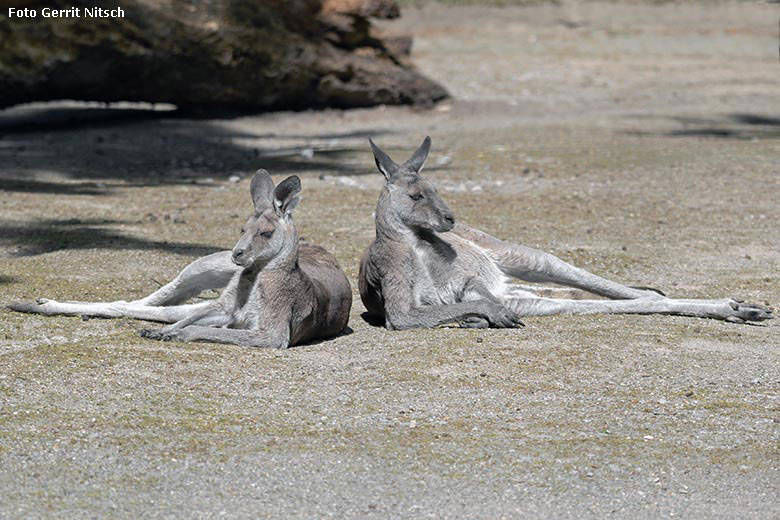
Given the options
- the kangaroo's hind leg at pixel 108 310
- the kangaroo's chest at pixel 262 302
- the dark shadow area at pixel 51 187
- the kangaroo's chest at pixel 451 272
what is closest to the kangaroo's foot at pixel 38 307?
the kangaroo's hind leg at pixel 108 310

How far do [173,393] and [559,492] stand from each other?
6.02 feet

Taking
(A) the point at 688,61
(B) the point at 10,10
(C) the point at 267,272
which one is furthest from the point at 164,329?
(A) the point at 688,61

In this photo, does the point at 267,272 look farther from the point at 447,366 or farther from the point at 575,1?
the point at 575,1

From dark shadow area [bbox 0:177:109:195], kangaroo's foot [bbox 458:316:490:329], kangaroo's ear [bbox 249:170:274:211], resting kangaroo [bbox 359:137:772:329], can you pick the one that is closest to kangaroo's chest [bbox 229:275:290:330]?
kangaroo's ear [bbox 249:170:274:211]

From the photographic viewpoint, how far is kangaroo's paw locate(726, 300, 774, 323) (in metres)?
6.94

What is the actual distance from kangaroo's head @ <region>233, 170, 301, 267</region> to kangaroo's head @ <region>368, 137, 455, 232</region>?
2.16 ft

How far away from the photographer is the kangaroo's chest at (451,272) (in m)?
7.00

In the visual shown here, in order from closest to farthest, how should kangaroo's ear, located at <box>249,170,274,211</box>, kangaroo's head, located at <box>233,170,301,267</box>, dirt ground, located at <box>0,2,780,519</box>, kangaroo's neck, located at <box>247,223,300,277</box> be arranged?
1. dirt ground, located at <box>0,2,780,519</box>
2. kangaroo's head, located at <box>233,170,301,267</box>
3. kangaroo's neck, located at <box>247,223,300,277</box>
4. kangaroo's ear, located at <box>249,170,274,211</box>

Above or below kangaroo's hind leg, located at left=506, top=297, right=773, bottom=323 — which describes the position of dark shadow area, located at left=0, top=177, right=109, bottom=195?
above

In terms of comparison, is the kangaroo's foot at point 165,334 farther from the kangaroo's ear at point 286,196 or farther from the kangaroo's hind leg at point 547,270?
the kangaroo's hind leg at point 547,270

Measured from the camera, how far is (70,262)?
8492mm

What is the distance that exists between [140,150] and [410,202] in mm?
8075

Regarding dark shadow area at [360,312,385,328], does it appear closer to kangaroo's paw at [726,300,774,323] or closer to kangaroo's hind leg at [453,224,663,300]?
kangaroo's hind leg at [453,224,663,300]

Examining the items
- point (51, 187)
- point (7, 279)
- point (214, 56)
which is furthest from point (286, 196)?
point (214, 56)
